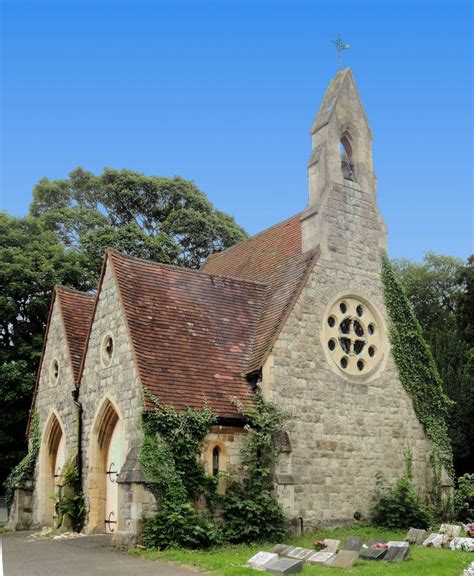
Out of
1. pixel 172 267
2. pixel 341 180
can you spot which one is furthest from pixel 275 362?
pixel 341 180

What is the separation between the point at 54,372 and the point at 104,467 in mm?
4502

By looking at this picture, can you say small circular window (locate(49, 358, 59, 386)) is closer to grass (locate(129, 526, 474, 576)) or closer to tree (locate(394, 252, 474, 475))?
grass (locate(129, 526, 474, 576))

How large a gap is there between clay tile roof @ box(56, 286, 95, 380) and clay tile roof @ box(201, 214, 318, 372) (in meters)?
4.98

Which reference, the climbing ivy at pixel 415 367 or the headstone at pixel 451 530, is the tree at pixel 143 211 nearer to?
the climbing ivy at pixel 415 367

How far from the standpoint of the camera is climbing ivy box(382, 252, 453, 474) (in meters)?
19.6

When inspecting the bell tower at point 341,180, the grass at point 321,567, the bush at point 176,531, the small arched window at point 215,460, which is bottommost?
the grass at point 321,567

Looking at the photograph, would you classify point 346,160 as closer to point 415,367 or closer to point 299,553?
point 415,367

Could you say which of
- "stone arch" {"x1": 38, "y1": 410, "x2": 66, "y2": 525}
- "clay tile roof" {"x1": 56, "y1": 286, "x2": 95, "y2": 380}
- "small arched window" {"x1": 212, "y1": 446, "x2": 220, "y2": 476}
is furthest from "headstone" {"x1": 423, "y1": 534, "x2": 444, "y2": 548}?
"stone arch" {"x1": 38, "y1": 410, "x2": 66, "y2": 525}

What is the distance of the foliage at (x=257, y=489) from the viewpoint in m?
14.8

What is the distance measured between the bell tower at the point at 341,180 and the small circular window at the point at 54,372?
844cm

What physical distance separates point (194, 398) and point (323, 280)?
5.19 meters

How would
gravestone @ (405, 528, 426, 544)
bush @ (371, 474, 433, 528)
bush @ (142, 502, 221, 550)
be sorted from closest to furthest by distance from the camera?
bush @ (142, 502, 221, 550), gravestone @ (405, 528, 426, 544), bush @ (371, 474, 433, 528)

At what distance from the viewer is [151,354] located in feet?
52.2

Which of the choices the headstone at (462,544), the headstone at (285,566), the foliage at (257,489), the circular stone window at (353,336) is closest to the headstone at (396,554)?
the headstone at (462,544)
